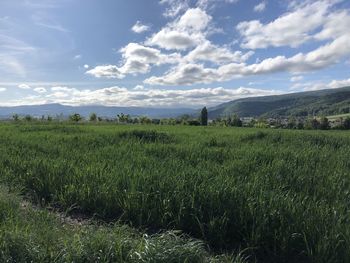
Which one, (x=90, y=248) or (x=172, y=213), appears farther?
(x=172, y=213)

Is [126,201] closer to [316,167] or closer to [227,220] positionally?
[227,220]

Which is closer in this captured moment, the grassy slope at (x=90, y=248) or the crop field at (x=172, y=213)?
the grassy slope at (x=90, y=248)

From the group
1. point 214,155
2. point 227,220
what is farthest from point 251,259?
point 214,155

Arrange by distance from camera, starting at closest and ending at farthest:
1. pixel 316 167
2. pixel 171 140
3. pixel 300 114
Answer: pixel 316 167 < pixel 171 140 < pixel 300 114

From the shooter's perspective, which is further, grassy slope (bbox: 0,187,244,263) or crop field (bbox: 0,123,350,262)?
crop field (bbox: 0,123,350,262)

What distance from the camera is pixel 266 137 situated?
673 inches

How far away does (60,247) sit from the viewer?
3635 millimetres

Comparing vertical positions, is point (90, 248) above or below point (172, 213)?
above

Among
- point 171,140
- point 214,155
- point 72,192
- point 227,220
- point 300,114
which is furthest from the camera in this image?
point 300,114

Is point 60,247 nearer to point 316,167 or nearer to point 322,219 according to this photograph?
point 322,219

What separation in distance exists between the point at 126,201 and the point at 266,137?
41.8 ft

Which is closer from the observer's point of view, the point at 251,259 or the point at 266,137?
the point at 251,259

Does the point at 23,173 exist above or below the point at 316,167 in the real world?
above

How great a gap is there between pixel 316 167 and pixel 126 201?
4974 millimetres
